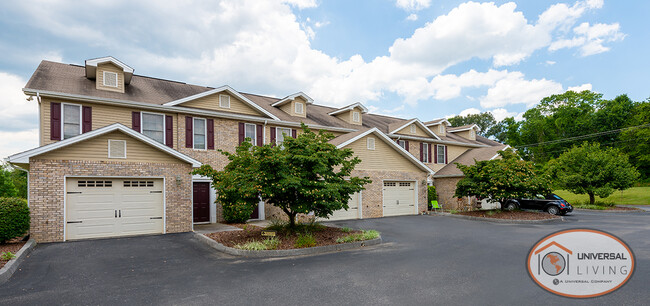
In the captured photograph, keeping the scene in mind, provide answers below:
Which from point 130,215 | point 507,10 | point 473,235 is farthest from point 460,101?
point 130,215

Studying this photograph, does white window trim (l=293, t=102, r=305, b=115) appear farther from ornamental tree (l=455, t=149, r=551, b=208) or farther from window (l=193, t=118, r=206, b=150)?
ornamental tree (l=455, t=149, r=551, b=208)

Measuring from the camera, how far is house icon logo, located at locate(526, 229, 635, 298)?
226 inches

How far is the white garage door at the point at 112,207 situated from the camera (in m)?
11.1

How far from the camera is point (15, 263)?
7453 millimetres

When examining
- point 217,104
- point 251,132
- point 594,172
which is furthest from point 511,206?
point 217,104

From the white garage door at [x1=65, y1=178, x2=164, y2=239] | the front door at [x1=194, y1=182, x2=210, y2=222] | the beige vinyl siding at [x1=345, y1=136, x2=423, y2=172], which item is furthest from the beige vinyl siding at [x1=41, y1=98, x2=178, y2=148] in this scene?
the beige vinyl siding at [x1=345, y1=136, x2=423, y2=172]

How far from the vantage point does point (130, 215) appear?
1200cm

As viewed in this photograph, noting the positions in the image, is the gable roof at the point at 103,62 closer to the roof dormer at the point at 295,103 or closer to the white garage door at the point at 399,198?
the roof dormer at the point at 295,103

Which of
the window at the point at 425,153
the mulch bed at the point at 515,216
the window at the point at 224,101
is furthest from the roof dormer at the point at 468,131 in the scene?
the window at the point at 224,101

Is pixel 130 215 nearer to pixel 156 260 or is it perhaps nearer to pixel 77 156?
pixel 77 156

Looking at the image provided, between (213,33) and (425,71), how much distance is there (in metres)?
14.4

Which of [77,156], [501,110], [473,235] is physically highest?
[501,110]

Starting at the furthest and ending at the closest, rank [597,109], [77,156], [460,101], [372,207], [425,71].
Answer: [597,109] → [460,101] → [425,71] → [372,207] → [77,156]

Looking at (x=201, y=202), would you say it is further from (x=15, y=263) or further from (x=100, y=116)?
(x=15, y=263)
